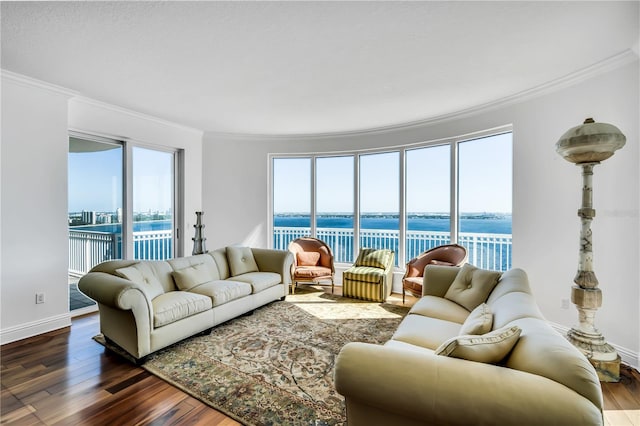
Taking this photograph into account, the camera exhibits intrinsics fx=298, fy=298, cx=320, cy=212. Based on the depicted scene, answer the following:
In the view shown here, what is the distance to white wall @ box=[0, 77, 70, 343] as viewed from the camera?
3.06m

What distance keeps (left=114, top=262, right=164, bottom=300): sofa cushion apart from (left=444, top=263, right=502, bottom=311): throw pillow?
9.80 feet

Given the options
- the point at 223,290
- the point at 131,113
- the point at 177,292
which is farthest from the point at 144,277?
the point at 131,113

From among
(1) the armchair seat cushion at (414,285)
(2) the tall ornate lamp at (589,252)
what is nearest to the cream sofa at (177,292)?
(1) the armchair seat cushion at (414,285)

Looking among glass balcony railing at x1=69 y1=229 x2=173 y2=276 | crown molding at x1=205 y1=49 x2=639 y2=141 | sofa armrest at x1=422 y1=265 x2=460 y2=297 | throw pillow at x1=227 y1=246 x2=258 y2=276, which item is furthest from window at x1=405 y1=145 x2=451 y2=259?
glass balcony railing at x1=69 y1=229 x2=173 y2=276

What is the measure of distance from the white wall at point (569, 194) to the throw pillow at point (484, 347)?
2.25 meters

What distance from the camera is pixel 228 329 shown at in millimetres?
3426

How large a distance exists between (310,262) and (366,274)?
110 cm

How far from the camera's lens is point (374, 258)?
4.84 metres

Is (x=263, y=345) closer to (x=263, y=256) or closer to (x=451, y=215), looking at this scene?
(x=263, y=256)

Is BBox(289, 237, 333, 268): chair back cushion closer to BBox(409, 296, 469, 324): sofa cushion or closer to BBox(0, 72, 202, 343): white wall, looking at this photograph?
BBox(409, 296, 469, 324): sofa cushion

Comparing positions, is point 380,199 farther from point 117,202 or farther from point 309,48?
point 117,202

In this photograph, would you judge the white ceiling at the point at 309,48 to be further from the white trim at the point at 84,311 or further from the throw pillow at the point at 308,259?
the white trim at the point at 84,311

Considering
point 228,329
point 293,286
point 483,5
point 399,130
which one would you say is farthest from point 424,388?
point 399,130

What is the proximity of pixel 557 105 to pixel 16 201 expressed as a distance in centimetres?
590
